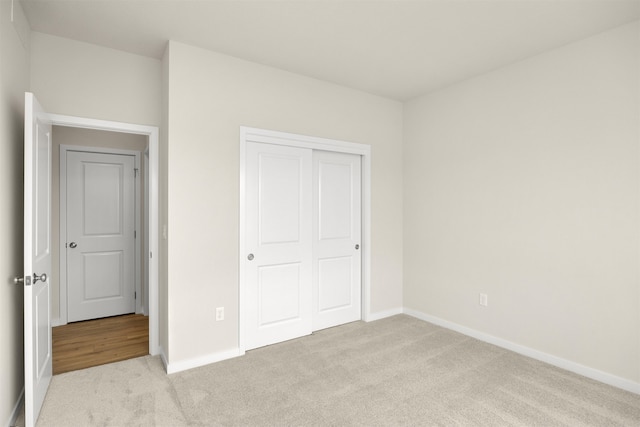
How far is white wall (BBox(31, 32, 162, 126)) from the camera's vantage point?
8.74 ft

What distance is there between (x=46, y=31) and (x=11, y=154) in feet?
3.88

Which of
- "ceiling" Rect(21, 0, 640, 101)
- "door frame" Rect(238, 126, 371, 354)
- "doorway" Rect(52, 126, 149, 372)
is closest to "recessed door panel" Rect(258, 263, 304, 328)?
"door frame" Rect(238, 126, 371, 354)

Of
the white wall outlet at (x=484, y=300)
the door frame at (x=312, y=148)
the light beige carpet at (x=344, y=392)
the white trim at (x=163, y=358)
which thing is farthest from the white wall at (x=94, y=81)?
the white wall outlet at (x=484, y=300)

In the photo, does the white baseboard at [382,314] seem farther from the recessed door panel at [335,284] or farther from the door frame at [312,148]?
the recessed door panel at [335,284]

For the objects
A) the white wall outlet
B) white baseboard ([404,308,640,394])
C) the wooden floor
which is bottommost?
the wooden floor

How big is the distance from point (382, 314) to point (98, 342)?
119 inches

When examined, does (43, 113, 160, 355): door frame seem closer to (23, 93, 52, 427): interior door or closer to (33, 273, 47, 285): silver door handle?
(23, 93, 52, 427): interior door

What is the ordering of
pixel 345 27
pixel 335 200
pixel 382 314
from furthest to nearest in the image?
pixel 382 314 < pixel 335 200 < pixel 345 27

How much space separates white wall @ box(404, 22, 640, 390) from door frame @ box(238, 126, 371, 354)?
25.9 inches

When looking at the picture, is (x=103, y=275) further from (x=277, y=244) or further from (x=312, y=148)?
(x=312, y=148)

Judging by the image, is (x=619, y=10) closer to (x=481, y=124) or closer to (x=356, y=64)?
(x=481, y=124)

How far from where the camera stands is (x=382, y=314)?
4.12 m

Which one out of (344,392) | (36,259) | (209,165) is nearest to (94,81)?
(209,165)

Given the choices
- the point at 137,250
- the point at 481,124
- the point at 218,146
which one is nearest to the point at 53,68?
the point at 218,146
